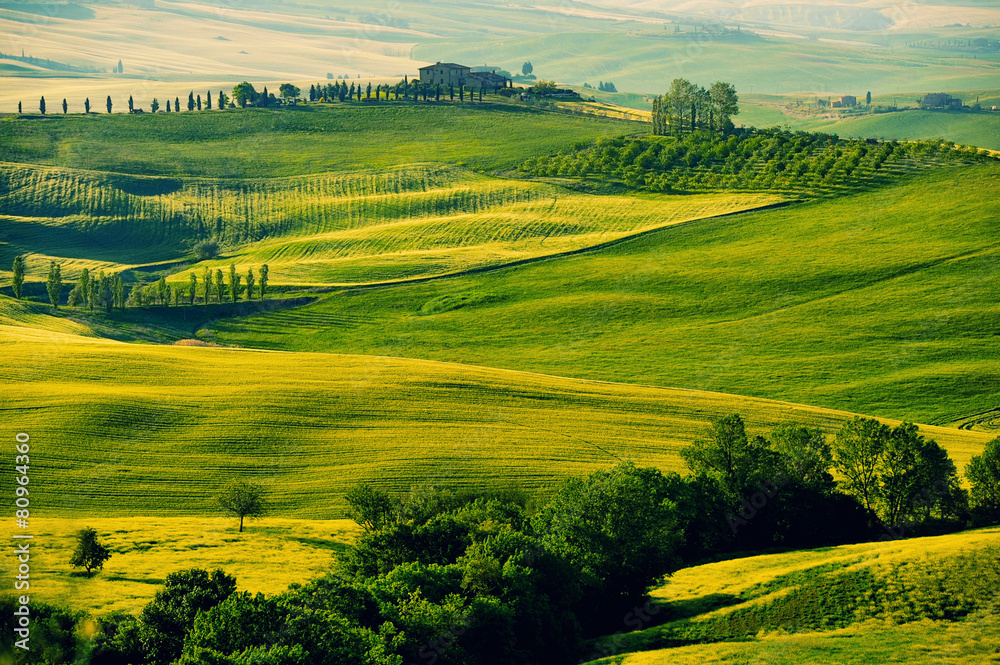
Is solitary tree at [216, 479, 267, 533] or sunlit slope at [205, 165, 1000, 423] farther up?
sunlit slope at [205, 165, 1000, 423]

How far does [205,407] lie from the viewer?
76.4 meters

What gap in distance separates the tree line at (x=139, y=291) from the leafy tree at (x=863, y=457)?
95137mm

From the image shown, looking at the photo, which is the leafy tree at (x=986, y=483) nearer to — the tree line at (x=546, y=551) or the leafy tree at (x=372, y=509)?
the tree line at (x=546, y=551)

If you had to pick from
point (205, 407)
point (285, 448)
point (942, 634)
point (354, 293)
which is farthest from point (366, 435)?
point (354, 293)

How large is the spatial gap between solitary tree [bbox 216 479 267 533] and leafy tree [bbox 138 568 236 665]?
49.6ft

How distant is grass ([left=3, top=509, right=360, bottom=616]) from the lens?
1773 inches

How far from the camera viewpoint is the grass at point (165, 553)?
4503cm

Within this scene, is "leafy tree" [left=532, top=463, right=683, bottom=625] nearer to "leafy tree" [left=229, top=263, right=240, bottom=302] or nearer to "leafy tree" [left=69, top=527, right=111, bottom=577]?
"leafy tree" [left=69, top=527, right=111, bottom=577]

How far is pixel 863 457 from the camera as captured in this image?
60.1 meters

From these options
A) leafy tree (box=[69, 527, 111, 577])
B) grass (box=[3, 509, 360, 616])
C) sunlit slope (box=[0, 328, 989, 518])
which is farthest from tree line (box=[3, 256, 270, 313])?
leafy tree (box=[69, 527, 111, 577])

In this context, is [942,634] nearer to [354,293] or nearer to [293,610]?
[293,610]

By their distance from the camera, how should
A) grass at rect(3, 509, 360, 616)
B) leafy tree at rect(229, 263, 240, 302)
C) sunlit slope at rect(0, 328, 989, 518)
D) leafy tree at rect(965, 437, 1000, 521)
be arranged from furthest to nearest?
leafy tree at rect(229, 263, 240, 302) < sunlit slope at rect(0, 328, 989, 518) < leafy tree at rect(965, 437, 1000, 521) < grass at rect(3, 509, 360, 616)

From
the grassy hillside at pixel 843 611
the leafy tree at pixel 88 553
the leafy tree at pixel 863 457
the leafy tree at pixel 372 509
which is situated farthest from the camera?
the leafy tree at pixel 863 457

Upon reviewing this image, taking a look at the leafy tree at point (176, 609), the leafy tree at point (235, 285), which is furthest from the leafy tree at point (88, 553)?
the leafy tree at point (235, 285)
